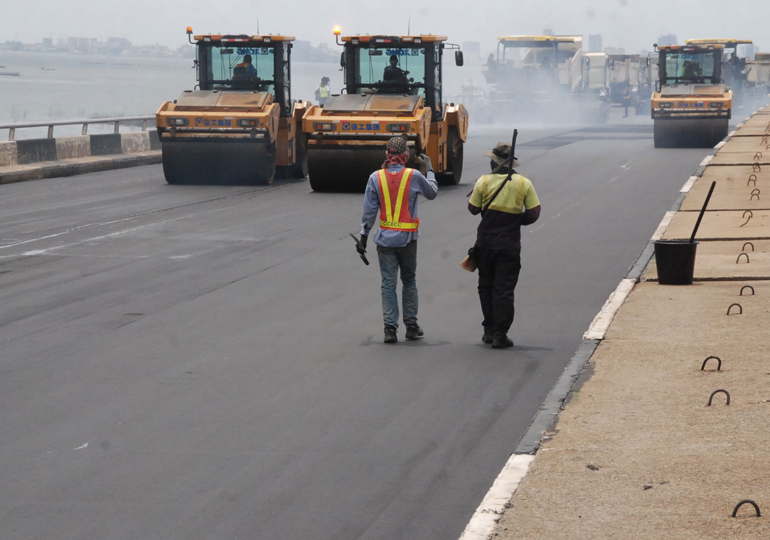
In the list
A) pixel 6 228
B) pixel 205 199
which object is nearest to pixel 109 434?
pixel 6 228

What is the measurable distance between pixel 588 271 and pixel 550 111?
1877 inches

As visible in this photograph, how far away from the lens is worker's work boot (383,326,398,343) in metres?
9.66

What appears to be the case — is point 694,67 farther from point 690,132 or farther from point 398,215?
point 398,215

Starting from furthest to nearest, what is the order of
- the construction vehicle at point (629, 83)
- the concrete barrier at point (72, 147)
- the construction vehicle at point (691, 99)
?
the construction vehicle at point (629, 83) → the construction vehicle at point (691, 99) → the concrete barrier at point (72, 147)

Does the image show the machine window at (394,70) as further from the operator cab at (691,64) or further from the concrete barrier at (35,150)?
the operator cab at (691,64)

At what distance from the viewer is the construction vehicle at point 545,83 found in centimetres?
6012

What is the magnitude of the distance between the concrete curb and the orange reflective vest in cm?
1650

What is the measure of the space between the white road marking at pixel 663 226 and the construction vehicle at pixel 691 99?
18.1 m

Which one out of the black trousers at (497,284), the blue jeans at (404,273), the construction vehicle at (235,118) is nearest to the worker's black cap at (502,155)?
the black trousers at (497,284)

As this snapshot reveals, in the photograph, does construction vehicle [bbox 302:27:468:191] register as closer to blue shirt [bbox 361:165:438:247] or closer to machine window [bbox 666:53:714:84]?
blue shirt [bbox 361:165:438:247]

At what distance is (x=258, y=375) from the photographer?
848 centimetres

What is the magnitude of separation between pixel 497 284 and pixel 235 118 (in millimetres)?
14169

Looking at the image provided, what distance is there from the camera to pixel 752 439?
6453 mm

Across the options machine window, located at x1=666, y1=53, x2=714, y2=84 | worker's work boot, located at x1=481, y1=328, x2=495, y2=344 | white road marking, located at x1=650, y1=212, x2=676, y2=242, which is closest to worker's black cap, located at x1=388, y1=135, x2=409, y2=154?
worker's work boot, located at x1=481, y1=328, x2=495, y2=344
